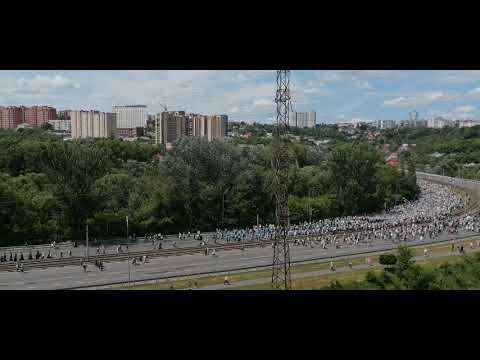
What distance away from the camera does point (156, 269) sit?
12.2 m

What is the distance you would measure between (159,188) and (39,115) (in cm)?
1743

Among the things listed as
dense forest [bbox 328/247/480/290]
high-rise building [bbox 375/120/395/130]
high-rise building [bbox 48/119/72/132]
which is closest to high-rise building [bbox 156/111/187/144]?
high-rise building [bbox 48/119/72/132]

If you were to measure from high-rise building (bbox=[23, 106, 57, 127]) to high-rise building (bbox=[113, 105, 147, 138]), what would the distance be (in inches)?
146

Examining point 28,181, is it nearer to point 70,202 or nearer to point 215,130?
point 70,202

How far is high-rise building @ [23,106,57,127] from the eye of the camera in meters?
31.2

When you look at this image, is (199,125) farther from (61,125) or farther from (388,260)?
(388,260)

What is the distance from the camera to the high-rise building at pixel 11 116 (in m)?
29.6

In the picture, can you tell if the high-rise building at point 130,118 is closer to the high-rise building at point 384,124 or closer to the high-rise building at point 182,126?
the high-rise building at point 182,126

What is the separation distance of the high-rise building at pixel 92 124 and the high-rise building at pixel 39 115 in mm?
3673

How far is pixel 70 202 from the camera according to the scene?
16125 mm
